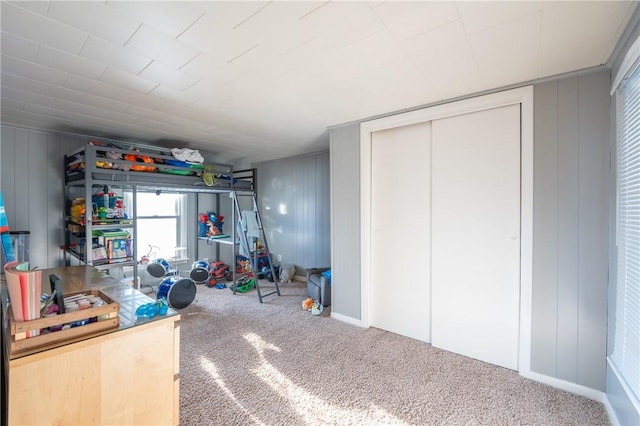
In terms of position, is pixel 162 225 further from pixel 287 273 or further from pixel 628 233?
pixel 628 233

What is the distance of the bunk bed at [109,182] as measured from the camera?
282cm

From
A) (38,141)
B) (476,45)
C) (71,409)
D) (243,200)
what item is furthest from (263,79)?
(243,200)

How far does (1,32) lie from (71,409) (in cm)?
188

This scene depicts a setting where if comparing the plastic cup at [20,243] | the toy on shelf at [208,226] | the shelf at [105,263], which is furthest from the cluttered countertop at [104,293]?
the toy on shelf at [208,226]

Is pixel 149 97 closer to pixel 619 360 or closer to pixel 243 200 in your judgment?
pixel 243 200

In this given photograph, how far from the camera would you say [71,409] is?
108cm

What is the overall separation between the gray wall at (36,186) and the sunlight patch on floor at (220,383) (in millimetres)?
2493

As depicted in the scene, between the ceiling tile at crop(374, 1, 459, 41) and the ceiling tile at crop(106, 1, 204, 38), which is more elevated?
the ceiling tile at crop(374, 1, 459, 41)

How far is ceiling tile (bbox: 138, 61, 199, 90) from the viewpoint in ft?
6.06

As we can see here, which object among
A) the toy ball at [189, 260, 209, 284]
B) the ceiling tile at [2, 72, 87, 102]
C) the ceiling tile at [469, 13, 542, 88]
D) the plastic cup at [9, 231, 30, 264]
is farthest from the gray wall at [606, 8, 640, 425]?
the plastic cup at [9, 231, 30, 264]

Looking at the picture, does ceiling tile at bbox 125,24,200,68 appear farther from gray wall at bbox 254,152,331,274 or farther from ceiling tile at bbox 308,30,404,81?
gray wall at bbox 254,152,331,274

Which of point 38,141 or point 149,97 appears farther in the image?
point 38,141

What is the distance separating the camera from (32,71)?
1.87 m

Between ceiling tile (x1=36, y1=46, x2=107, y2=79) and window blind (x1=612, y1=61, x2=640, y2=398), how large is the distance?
10.0 ft
